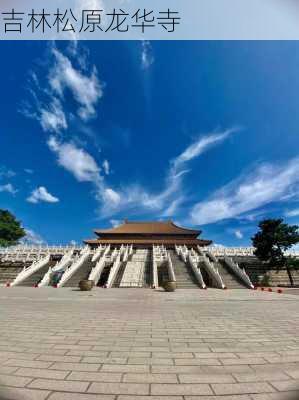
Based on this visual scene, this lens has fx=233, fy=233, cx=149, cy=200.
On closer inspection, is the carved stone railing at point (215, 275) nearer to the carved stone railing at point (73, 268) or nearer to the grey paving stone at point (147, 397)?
the carved stone railing at point (73, 268)

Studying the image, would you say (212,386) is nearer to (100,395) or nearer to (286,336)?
(100,395)

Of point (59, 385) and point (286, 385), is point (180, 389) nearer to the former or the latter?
point (286, 385)

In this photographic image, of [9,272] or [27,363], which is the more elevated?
[9,272]

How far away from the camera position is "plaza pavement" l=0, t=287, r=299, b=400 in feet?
9.23

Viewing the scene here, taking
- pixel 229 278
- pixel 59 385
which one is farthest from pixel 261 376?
pixel 229 278

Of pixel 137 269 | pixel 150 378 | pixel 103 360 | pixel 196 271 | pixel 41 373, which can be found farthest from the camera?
pixel 137 269

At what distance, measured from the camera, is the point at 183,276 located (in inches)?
869

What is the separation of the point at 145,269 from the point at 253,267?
1440cm

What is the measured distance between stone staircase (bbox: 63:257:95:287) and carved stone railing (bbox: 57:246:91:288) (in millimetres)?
264

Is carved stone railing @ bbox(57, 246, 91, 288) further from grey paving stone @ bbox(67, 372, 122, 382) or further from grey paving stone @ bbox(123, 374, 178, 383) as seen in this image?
grey paving stone @ bbox(123, 374, 178, 383)

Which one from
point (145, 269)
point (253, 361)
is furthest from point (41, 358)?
point (145, 269)

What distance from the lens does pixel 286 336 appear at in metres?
5.42

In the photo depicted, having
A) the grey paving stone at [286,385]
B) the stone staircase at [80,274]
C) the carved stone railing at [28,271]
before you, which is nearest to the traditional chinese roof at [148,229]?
the carved stone railing at [28,271]

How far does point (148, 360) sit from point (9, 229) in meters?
43.6
